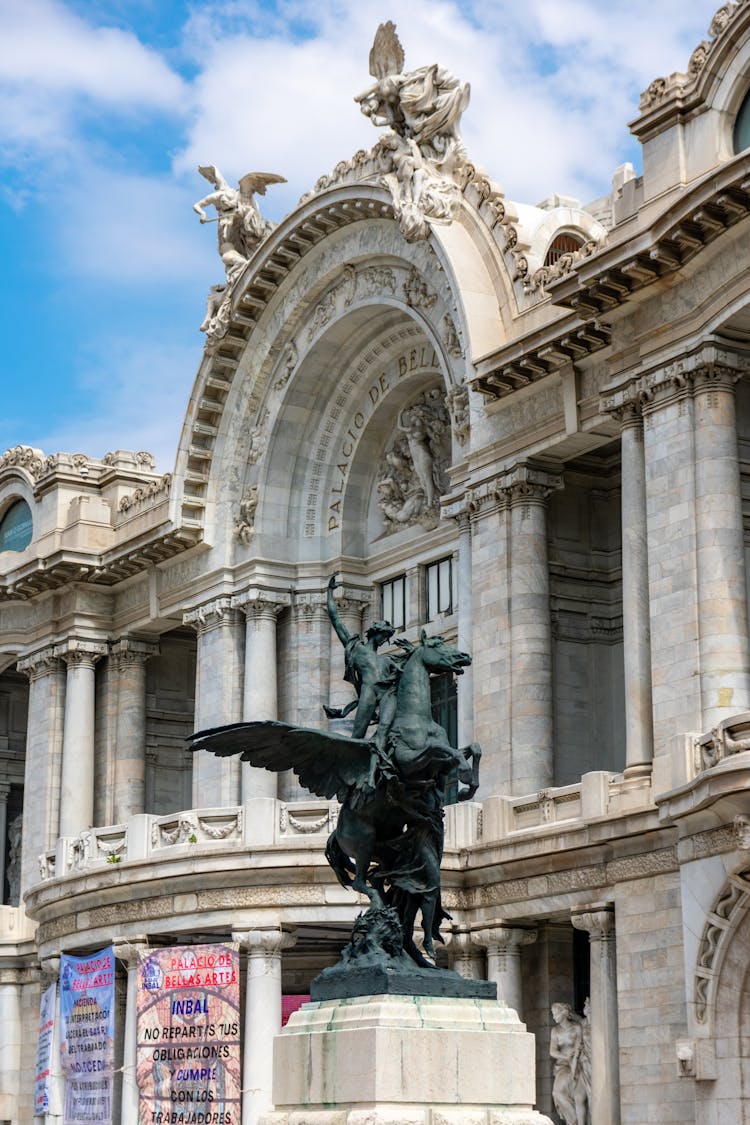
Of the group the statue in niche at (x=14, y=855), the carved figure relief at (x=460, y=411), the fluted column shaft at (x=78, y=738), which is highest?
the carved figure relief at (x=460, y=411)

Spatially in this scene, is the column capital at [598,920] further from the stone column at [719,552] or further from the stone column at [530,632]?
the stone column at [719,552]

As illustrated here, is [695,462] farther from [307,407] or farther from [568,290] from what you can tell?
[307,407]

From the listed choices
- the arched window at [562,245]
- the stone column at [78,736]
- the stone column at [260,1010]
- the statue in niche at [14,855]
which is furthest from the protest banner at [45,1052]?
the arched window at [562,245]

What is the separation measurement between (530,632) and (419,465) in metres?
8.83

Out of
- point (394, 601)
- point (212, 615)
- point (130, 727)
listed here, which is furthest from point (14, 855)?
point (394, 601)

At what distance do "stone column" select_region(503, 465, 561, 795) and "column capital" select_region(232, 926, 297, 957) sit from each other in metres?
4.98

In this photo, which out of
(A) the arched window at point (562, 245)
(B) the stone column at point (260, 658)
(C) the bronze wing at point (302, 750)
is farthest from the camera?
(B) the stone column at point (260, 658)

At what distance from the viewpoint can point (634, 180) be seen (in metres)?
34.4

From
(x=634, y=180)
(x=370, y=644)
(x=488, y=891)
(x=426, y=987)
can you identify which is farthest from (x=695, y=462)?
(x=426, y=987)

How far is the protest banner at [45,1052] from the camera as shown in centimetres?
4059

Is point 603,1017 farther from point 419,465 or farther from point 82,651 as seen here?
point 82,651

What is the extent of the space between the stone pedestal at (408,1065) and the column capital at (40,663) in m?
33.4

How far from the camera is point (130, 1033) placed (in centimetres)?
3688

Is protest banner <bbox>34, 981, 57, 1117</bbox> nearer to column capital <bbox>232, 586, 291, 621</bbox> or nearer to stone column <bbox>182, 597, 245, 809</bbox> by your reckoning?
stone column <bbox>182, 597, 245, 809</bbox>
